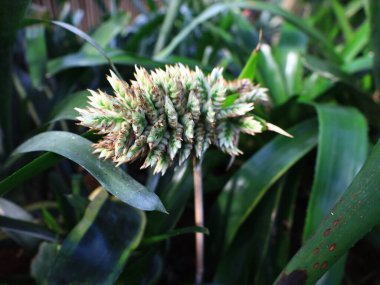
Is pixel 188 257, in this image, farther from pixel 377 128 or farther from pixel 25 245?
pixel 377 128

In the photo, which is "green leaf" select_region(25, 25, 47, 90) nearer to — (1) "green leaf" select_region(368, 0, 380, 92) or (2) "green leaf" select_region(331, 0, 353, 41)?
(1) "green leaf" select_region(368, 0, 380, 92)

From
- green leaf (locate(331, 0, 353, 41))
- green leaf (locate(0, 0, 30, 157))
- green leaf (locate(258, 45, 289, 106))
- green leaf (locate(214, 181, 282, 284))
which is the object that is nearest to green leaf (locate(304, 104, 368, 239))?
green leaf (locate(214, 181, 282, 284))

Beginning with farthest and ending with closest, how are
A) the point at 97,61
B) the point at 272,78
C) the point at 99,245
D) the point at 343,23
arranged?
the point at 343,23 → the point at 272,78 → the point at 97,61 → the point at 99,245

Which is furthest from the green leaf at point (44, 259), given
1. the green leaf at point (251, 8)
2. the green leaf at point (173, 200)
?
the green leaf at point (251, 8)

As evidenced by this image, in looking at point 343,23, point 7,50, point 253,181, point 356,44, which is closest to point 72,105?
point 7,50

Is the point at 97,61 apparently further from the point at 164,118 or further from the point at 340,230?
the point at 340,230

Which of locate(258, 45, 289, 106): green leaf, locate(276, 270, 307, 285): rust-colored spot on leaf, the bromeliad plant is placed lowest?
locate(258, 45, 289, 106): green leaf

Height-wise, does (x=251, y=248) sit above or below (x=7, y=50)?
below

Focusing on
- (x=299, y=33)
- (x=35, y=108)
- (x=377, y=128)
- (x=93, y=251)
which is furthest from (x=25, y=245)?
(x=299, y=33)
